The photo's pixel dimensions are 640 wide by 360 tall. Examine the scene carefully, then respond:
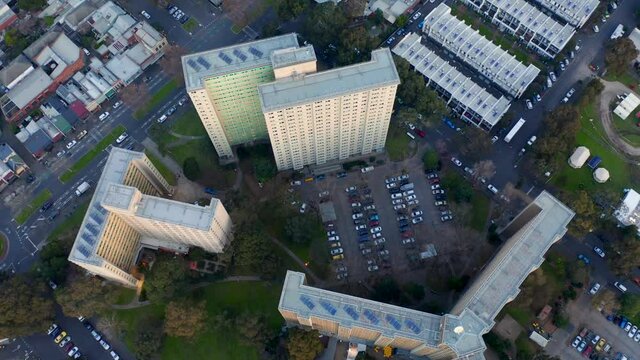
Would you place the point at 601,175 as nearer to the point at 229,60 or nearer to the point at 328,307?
the point at 328,307

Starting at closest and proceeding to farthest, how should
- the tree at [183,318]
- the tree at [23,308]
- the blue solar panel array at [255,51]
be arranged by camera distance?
the tree at [183,318]
the blue solar panel array at [255,51]
the tree at [23,308]

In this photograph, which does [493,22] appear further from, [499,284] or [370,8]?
[499,284]

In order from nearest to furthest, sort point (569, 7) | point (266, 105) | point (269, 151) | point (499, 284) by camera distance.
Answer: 1. point (499, 284)
2. point (266, 105)
3. point (269, 151)
4. point (569, 7)

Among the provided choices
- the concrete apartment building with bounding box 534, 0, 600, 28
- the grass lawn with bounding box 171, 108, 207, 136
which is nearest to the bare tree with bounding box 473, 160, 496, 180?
the concrete apartment building with bounding box 534, 0, 600, 28

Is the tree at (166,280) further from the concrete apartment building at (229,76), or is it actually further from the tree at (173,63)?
the tree at (173,63)

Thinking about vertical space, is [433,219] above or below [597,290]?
above

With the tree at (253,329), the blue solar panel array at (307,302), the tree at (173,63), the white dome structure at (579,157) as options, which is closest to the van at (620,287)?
the white dome structure at (579,157)

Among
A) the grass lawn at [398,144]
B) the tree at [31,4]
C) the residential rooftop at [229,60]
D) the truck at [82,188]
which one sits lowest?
the grass lawn at [398,144]

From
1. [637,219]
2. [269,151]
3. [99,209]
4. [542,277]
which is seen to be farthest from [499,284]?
[99,209]
